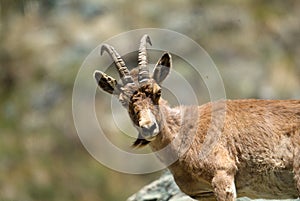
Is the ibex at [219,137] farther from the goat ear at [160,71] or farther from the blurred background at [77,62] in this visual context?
the blurred background at [77,62]

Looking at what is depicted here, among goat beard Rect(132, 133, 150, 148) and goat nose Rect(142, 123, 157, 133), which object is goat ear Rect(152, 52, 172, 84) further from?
goat beard Rect(132, 133, 150, 148)

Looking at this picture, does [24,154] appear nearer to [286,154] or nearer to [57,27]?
[57,27]

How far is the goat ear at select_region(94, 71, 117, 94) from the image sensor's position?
58.6ft

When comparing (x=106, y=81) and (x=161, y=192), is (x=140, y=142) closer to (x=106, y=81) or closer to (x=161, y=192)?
(x=106, y=81)

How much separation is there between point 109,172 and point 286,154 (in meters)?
21.7

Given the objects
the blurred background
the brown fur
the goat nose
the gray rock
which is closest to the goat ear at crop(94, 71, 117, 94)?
the goat nose

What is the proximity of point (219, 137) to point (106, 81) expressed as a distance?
8.98 feet

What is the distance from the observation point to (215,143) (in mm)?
17328

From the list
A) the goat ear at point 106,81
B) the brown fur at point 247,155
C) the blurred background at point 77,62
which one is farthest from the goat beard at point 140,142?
the blurred background at point 77,62

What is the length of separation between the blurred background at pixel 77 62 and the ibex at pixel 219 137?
18.9 metres

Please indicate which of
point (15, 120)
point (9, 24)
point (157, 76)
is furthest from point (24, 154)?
point (157, 76)

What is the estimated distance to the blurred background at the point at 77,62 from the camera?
3794 centimetres

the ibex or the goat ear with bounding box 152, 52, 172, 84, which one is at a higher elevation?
the goat ear with bounding box 152, 52, 172, 84

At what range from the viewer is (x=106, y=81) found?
17984 mm
